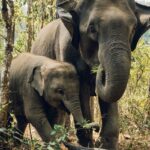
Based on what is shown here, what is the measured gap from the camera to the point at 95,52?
714 centimetres

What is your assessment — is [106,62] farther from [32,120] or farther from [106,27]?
[32,120]

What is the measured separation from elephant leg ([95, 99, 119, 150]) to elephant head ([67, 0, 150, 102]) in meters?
0.86

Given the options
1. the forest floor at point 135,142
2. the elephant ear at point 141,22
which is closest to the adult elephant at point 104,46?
the elephant ear at point 141,22

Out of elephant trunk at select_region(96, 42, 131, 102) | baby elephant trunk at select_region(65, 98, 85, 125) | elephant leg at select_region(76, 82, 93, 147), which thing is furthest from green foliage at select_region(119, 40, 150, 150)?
elephant trunk at select_region(96, 42, 131, 102)

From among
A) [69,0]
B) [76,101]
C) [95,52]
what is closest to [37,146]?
[76,101]

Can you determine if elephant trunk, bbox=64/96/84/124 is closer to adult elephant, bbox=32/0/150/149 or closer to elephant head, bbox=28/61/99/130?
elephant head, bbox=28/61/99/130

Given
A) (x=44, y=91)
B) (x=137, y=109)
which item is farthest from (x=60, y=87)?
(x=137, y=109)

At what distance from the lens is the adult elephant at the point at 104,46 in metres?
6.50

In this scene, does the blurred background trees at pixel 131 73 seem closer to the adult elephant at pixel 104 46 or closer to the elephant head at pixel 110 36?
the adult elephant at pixel 104 46

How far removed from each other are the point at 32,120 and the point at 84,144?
2.45ft

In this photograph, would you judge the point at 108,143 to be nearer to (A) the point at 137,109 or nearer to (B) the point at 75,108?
(B) the point at 75,108

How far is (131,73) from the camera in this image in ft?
34.4

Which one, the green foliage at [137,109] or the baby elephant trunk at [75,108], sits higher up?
the baby elephant trunk at [75,108]

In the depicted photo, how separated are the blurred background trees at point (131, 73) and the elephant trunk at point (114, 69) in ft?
3.96
